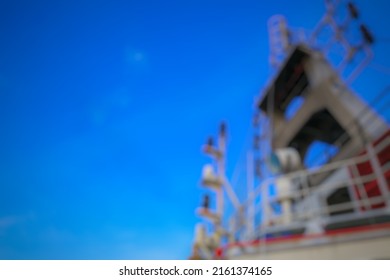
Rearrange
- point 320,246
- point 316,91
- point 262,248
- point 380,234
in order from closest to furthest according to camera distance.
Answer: point 380,234
point 320,246
point 262,248
point 316,91

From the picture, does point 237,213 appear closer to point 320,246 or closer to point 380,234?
point 320,246

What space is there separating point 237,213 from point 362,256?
1351 millimetres

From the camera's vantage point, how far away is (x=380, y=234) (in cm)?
161

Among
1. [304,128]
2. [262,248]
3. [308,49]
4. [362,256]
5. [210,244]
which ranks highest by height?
[308,49]

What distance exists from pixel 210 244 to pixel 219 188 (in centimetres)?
72

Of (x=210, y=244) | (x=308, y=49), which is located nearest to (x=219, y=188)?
(x=210, y=244)

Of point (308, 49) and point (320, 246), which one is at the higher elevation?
point (308, 49)

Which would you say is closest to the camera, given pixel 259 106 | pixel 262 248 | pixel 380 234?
pixel 380 234

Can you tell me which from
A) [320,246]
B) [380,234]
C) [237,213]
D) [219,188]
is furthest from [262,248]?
[219,188]

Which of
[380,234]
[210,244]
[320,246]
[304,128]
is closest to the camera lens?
[380,234]
